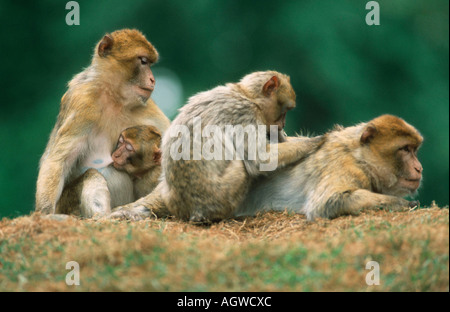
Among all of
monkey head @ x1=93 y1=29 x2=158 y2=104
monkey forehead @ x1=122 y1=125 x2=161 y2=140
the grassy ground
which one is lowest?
the grassy ground

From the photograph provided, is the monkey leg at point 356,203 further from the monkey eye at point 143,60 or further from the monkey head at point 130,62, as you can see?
the monkey eye at point 143,60

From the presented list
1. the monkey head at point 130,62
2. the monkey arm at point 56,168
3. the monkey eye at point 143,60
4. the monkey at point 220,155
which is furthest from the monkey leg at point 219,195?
the monkey eye at point 143,60

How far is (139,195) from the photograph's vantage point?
8.19 m

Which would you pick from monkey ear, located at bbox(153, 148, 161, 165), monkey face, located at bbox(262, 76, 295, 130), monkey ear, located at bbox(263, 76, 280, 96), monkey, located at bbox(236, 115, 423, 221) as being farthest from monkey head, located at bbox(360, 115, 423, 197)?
monkey ear, located at bbox(153, 148, 161, 165)

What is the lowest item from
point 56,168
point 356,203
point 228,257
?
point 228,257

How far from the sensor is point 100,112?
7.91m

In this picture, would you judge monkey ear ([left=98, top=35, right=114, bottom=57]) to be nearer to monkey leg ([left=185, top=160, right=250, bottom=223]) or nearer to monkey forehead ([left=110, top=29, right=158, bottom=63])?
monkey forehead ([left=110, top=29, right=158, bottom=63])

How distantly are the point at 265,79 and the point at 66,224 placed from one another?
122 inches

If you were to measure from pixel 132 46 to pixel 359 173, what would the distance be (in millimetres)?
3591

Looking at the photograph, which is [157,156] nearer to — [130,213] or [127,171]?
[127,171]

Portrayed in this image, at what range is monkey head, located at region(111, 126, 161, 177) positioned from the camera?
25.8ft

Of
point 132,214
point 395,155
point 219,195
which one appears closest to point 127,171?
point 132,214

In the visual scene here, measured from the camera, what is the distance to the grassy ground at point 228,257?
426 centimetres
